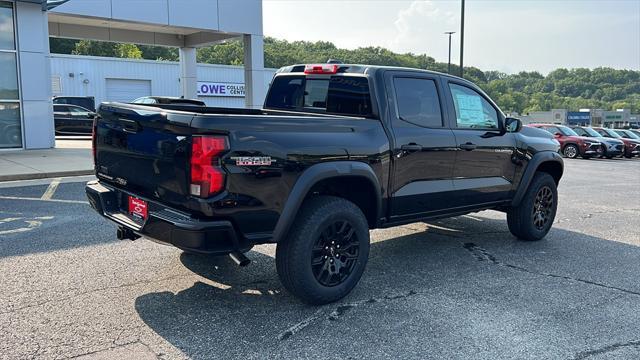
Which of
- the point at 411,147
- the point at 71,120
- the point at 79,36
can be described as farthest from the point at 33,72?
the point at 411,147

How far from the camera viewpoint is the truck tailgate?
142 inches

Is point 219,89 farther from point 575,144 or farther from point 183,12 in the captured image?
point 575,144

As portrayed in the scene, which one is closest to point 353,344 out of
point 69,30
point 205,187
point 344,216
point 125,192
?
point 344,216

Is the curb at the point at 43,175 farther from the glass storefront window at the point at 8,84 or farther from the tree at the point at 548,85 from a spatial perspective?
the tree at the point at 548,85

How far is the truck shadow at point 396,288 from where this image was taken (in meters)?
3.75

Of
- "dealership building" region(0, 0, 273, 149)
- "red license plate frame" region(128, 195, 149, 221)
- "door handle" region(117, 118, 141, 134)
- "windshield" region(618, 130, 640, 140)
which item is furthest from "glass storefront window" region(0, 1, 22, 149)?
"windshield" region(618, 130, 640, 140)

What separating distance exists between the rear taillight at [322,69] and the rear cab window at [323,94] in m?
0.05

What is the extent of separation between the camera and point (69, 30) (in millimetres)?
19625

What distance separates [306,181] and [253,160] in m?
0.48

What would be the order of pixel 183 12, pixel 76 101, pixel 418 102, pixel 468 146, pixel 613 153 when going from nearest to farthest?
pixel 418 102 → pixel 468 146 → pixel 183 12 → pixel 613 153 → pixel 76 101

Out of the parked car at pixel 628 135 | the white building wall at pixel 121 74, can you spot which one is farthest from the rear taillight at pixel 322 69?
the parked car at pixel 628 135

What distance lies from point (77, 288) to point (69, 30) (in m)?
17.9

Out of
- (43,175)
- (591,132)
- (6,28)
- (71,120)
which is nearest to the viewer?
(43,175)

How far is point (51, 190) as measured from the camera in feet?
30.5
